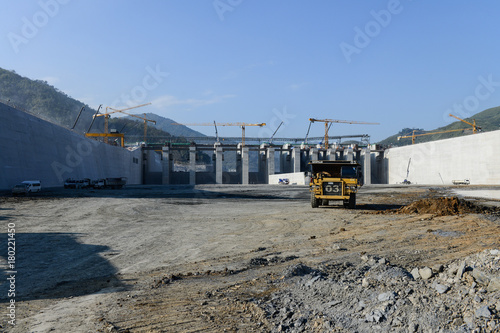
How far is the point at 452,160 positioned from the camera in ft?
293

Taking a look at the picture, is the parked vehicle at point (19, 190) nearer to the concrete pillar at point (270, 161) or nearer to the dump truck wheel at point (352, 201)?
the dump truck wheel at point (352, 201)

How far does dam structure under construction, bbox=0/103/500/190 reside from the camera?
1951 inches

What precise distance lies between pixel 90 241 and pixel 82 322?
807cm

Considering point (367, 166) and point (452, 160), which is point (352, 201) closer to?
point (452, 160)

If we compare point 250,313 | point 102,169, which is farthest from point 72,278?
point 102,169

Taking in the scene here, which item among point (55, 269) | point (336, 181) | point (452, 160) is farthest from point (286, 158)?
point (55, 269)

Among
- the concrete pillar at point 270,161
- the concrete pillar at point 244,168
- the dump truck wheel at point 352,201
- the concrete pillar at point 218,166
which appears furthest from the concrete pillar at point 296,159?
the dump truck wheel at point 352,201

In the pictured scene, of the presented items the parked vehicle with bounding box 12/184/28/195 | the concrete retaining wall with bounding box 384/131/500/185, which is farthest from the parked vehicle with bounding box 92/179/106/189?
the concrete retaining wall with bounding box 384/131/500/185

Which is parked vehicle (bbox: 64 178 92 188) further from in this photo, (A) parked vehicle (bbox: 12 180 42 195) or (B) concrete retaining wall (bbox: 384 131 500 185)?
(B) concrete retaining wall (bbox: 384 131 500 185)

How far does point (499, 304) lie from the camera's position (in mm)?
4852

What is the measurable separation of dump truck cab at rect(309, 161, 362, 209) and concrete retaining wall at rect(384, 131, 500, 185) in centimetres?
6671

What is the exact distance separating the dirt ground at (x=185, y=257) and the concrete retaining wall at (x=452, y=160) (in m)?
68.8

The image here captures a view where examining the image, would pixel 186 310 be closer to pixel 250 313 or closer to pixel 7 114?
pixel 250 313

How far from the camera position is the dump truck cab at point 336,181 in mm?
23812
